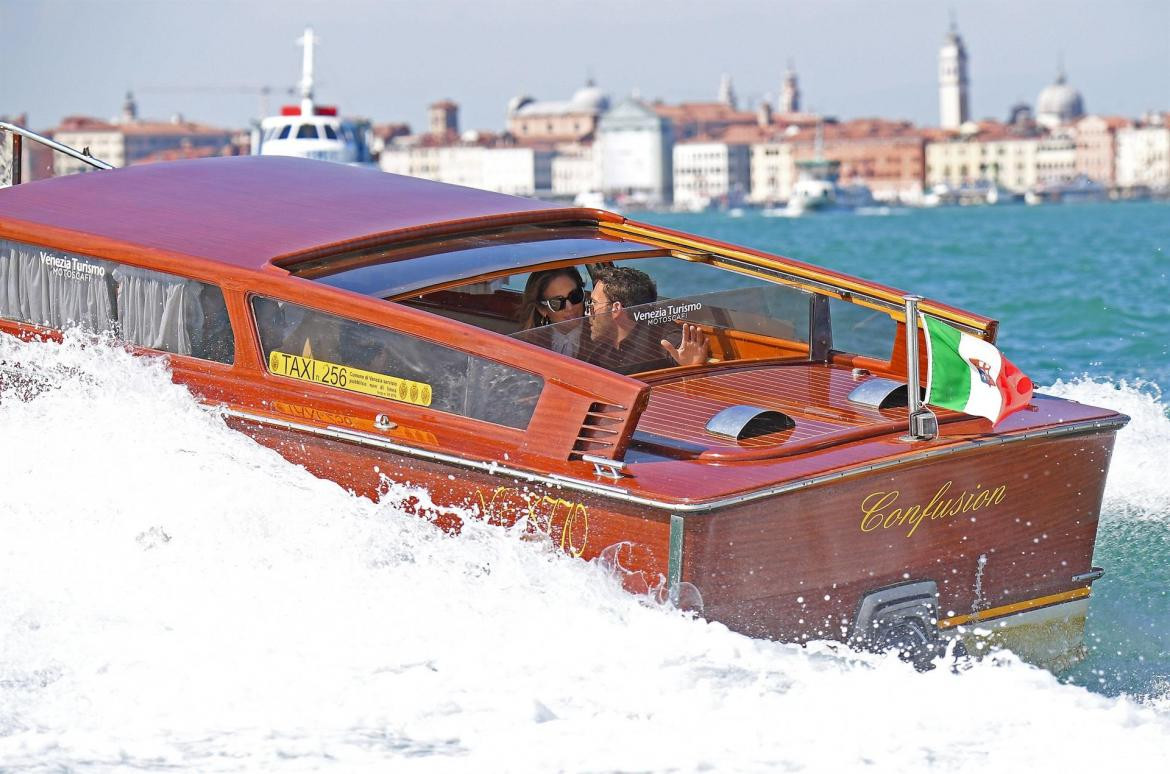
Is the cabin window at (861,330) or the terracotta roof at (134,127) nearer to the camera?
the cabin window at (861,330)

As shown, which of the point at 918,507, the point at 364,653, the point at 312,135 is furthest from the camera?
the point at 312,135

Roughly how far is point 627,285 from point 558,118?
606ft

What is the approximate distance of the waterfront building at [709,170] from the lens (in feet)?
547

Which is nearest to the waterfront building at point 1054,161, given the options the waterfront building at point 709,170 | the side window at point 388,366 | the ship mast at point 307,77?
the waterfront building at point 709,170

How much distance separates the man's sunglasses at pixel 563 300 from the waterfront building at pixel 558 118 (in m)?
176

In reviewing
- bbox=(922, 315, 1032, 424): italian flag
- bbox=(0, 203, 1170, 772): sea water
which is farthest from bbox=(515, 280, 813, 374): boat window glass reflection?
bbox=(922, 315, 1032, 424): italian flag

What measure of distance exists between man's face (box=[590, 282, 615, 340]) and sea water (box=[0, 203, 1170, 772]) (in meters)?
0.98

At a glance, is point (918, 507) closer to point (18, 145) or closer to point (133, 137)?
point (18, 145)

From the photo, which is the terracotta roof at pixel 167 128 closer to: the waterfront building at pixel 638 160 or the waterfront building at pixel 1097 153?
the waterfront building at pixel 638 160

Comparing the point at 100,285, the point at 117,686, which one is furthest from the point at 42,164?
the point at 117,686

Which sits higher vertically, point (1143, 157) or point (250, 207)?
point (1143, 157)

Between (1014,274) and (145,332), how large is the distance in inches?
985

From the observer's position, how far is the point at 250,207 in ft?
23.3

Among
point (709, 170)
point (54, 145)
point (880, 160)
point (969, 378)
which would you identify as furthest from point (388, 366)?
point (709, 170)
